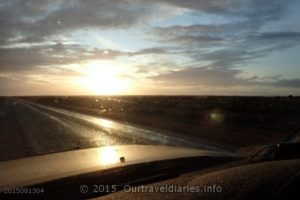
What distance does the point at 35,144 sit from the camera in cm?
1759

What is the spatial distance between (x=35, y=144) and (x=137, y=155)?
9.27 m

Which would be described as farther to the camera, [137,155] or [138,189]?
[137,155]

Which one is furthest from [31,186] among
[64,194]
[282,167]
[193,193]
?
[282,167]

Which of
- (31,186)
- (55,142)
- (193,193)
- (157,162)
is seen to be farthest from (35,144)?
(193,193)

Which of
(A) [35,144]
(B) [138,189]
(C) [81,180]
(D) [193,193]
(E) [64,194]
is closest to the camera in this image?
(D) [193,193]

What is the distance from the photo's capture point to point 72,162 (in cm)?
860

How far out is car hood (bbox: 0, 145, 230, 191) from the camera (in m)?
7.13

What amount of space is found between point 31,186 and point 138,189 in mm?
1589

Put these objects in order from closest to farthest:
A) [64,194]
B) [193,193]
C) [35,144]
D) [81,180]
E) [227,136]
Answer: [193,193] → [64,194] → [81,180] → [35,144] → [227,136]

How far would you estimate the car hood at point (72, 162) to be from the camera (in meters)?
7.13

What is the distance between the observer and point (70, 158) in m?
9.12

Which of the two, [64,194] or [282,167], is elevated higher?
[282,167]

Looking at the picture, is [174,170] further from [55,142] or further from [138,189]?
[55,142]

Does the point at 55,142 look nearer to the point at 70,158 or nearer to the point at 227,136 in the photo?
the point at 227,136
